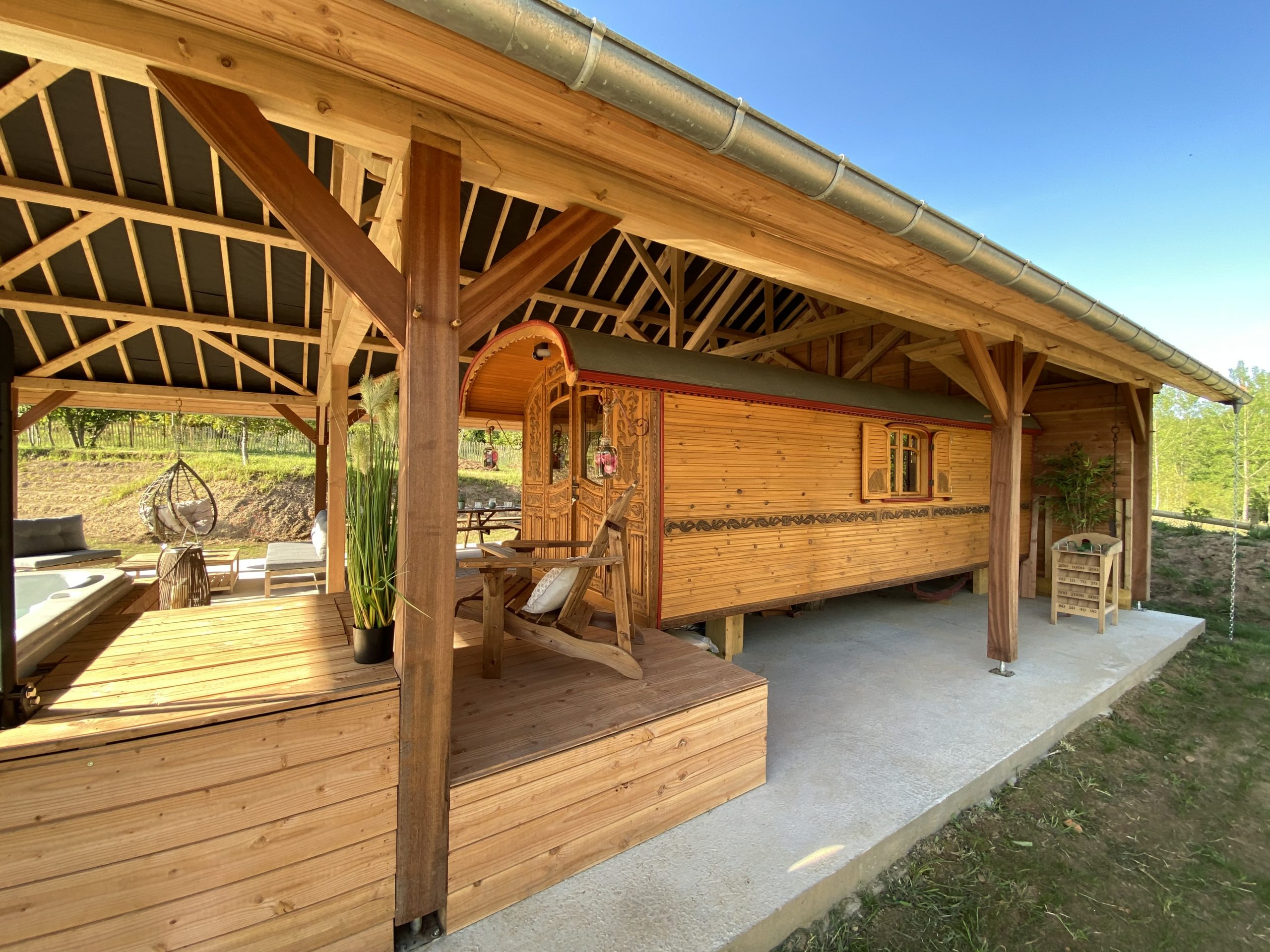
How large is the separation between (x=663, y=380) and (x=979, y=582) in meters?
6.92

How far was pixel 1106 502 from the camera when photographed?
299 inches

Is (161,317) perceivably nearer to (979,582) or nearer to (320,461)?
(320,461)

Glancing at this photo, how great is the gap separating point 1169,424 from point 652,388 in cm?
2349

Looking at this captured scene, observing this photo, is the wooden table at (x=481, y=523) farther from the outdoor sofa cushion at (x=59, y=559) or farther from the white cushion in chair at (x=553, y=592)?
the white cushion in chair at (x=553, y=592)

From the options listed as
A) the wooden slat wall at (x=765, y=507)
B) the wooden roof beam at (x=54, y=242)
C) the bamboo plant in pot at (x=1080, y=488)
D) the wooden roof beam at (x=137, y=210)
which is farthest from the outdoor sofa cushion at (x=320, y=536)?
the bamboo plant in pot at (x=1080, y=488)

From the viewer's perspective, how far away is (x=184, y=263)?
642 centimetres

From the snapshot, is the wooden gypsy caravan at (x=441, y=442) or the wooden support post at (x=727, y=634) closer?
the wooden gypsy caravan at (x=441, y=442)

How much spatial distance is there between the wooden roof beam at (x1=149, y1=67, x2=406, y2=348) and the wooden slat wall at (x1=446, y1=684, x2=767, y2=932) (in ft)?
6.12

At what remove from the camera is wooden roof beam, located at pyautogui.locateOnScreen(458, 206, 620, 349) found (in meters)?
2.03

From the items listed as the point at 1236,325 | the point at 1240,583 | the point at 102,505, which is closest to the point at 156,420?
the point at 102,505

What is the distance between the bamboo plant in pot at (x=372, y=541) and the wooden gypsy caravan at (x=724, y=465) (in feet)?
7.50

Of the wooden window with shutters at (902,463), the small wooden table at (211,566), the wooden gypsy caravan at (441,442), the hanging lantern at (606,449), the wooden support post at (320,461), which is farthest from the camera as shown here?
the wooden support post at (320,461)

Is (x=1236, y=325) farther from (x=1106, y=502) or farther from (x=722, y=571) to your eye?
(x=722, y=571)

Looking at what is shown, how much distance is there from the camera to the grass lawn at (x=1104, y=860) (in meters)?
2.24
